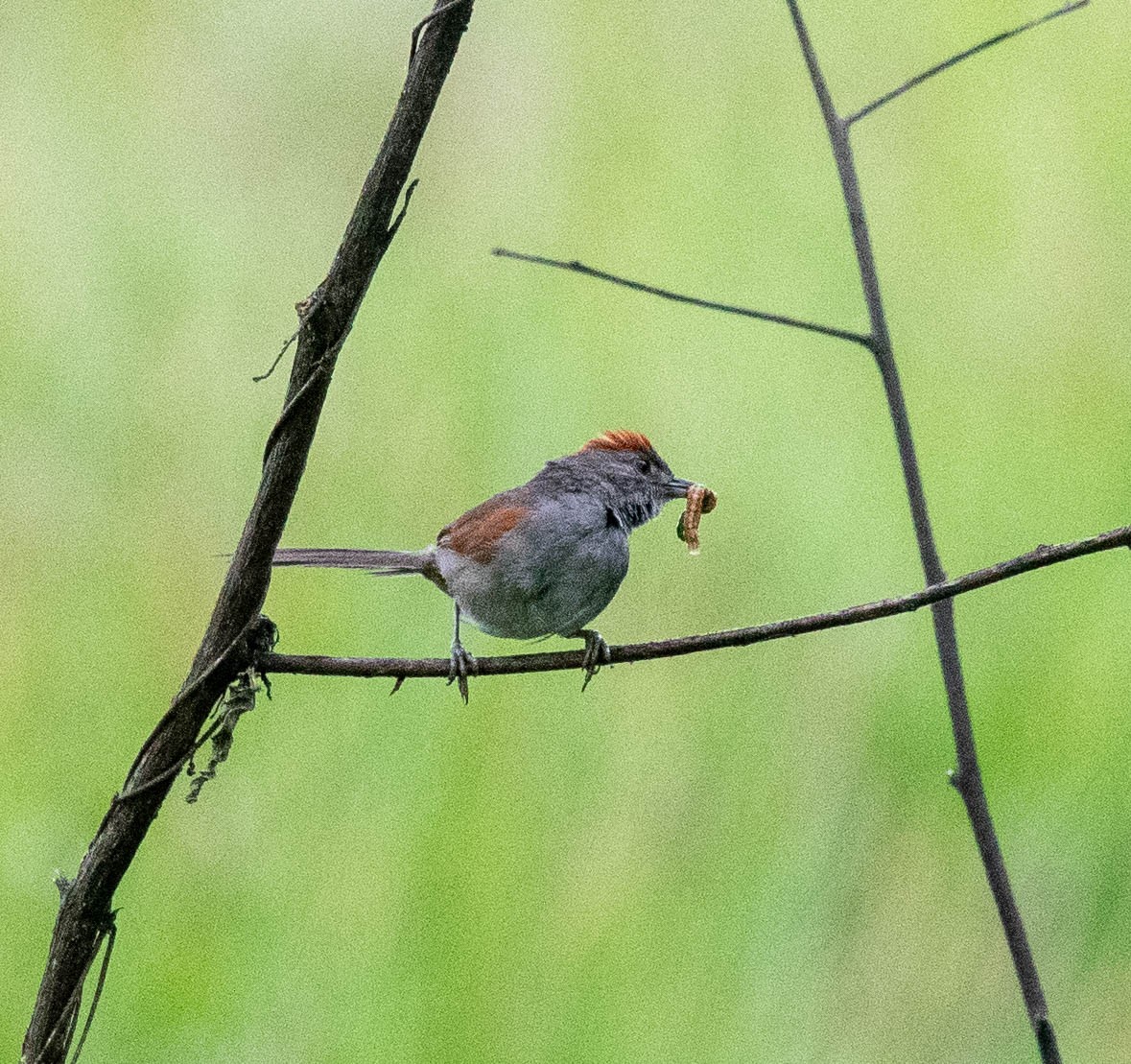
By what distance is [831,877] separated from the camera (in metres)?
1.88

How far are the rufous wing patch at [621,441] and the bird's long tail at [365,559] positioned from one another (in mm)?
314

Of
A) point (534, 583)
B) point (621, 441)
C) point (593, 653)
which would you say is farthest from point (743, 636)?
point (621, 441)

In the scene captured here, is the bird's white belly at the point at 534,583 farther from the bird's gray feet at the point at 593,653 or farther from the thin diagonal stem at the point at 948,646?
the thin diagonal stem at the point at 948,646

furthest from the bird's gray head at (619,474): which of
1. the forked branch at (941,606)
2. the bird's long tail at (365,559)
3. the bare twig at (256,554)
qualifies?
the bare twig at (256,554)

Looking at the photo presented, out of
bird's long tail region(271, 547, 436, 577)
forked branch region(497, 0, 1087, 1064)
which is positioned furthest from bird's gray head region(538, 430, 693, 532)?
forked branch region(497, 0, 1087, 1064)

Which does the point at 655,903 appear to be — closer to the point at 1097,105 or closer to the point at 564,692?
the point at 564,692

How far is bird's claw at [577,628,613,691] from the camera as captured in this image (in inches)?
55.2

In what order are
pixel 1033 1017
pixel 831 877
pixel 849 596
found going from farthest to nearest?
pixel 849 596, pixel 831 877, pixel 1033 1017

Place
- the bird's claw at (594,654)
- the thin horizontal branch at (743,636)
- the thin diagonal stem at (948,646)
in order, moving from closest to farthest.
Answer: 1. the thin horizontal branch at (743,636)
2. the thin diagonal stem at (948,646)
3. the bird's claw at (594,654)

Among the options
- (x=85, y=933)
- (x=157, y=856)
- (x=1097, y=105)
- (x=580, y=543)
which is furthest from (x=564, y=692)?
(x=1097, y=105)

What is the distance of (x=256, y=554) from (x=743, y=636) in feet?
1.49

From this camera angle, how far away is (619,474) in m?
2.05

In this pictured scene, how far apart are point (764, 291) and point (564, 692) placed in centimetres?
74

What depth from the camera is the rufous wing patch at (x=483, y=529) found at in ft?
6.19
